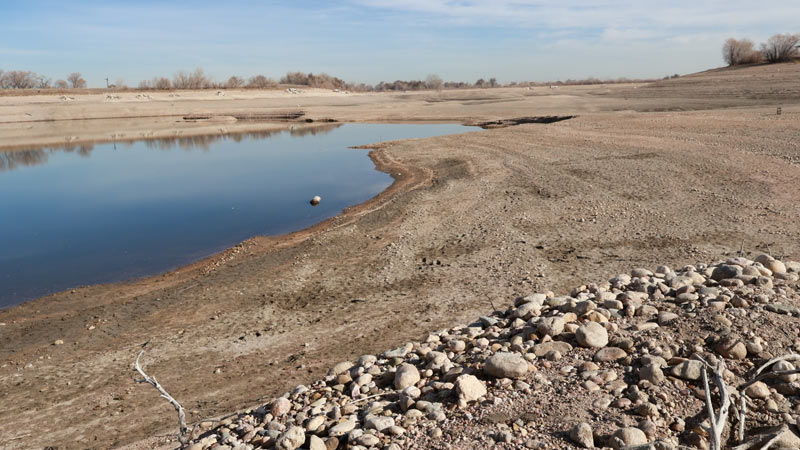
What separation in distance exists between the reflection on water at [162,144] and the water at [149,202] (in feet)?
1.11

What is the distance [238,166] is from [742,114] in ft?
84.8

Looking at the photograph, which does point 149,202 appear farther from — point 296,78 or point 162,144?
point 296,78

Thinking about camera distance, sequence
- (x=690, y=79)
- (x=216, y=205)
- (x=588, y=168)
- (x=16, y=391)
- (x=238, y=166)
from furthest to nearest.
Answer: (x=690, y=79) < (x=238, y=166) < (x=216, y=205) < (x=588, y=168) < (x=16, y=391)

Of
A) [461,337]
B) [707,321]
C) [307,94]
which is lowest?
[461,337]

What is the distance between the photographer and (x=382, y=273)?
9.79 m

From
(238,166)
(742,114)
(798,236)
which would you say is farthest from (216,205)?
(742,114)

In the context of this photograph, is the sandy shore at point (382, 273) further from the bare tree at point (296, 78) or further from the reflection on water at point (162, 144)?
the bare tree at point (296, 78)

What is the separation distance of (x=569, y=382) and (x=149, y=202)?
1947cm

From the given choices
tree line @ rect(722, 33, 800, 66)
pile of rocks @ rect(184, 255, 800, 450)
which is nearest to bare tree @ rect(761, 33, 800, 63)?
tree line @ rect(722, 33, 800, 66)

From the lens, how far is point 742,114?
25281mm

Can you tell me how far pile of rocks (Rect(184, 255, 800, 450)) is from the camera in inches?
145

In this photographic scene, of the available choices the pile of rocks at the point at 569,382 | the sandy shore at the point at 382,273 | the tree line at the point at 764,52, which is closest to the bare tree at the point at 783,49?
the tree line at the point at 764,52

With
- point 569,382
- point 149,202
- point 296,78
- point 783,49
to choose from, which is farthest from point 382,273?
point 296,78

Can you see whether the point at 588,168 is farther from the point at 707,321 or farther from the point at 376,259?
the point at 707,321
